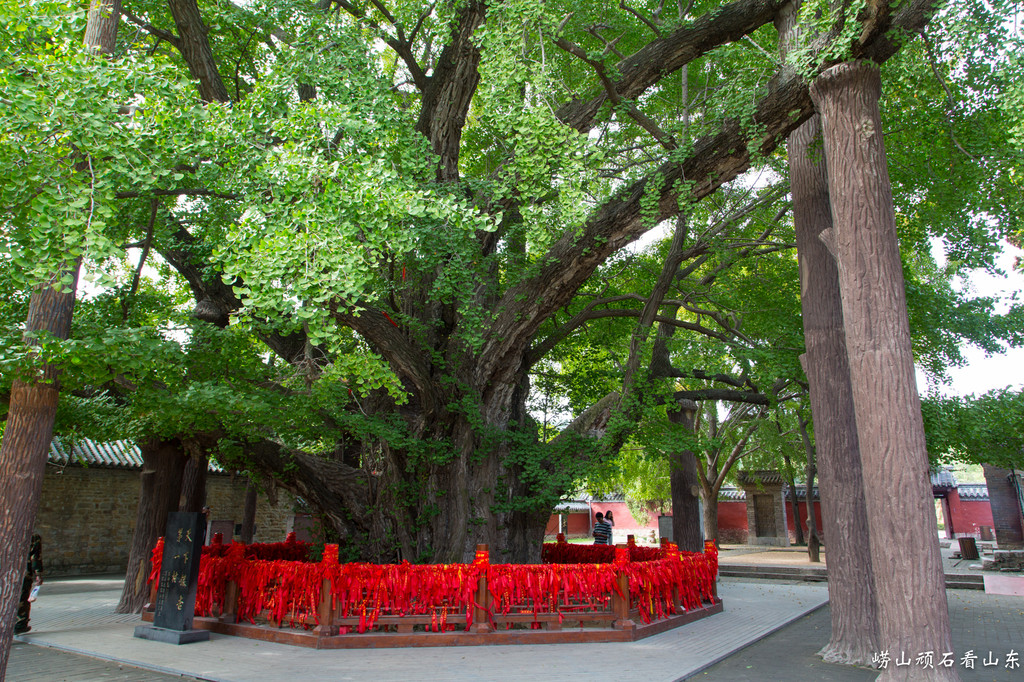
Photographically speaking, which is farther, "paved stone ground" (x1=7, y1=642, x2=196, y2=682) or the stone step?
the stone step

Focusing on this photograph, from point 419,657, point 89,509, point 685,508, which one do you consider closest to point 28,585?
point 419,657

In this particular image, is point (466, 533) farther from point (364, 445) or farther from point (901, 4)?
point (901, 4)

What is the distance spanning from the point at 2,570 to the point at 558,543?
1065cm

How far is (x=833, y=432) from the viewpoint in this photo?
7.49 meters

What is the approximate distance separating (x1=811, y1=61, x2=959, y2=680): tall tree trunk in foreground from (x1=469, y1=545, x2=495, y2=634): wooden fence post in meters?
4.55

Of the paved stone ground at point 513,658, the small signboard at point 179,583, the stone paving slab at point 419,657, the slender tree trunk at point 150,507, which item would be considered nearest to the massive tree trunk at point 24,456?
the paved stone ground at point 513,658

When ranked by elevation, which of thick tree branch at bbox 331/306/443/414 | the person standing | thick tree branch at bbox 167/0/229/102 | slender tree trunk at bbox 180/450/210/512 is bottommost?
the person standing

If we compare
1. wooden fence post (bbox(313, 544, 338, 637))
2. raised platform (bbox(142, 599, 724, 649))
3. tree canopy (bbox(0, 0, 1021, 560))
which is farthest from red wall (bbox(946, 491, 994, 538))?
wooden fence post (bbox(313, 544, 338, 637))

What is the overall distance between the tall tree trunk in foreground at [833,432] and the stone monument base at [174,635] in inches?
311

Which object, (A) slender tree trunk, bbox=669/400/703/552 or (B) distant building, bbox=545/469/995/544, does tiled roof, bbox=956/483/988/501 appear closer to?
(B) distant building, bbox=545/469/995/544

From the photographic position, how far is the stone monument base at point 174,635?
8042 mm

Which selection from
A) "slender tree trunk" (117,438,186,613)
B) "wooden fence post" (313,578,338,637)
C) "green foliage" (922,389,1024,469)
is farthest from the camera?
"slender tree trunk" (117,438,186,613)

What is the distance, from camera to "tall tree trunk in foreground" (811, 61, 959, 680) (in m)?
5.48

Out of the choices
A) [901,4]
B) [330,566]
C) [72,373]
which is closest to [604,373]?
[330,566]
